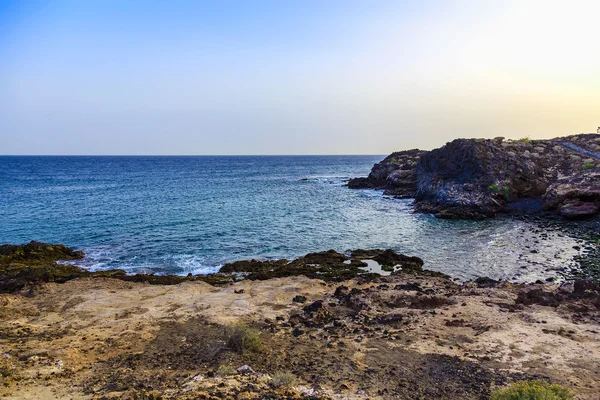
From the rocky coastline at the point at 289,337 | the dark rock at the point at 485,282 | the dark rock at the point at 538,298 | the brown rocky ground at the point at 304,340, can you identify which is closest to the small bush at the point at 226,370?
the rocky coastline at the point at 289,337

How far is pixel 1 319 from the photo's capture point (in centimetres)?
1368

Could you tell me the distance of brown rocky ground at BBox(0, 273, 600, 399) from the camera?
8.77m

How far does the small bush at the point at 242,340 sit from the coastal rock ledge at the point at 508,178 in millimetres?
32599

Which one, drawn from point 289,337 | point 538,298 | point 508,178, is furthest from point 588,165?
point 289,337

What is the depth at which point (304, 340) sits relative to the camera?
11.7 meters

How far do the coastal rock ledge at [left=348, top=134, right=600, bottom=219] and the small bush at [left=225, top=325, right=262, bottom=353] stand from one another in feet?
107

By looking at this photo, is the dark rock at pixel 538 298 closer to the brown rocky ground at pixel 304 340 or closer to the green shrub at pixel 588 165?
→ the brown rocky ground at pixel 304 340

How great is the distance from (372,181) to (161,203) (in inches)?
1697

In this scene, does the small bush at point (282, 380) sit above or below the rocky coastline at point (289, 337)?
above

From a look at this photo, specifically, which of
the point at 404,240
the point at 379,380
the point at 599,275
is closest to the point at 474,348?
the point at 379,380

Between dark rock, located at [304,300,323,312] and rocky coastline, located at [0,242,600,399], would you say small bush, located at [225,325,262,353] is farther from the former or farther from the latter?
dark rock, located at [304,300,323,312]

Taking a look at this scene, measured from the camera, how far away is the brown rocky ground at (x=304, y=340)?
8773mm

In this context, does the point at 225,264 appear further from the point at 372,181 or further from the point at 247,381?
the point at 372,181

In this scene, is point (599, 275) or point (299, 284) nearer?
point (299, 284)
